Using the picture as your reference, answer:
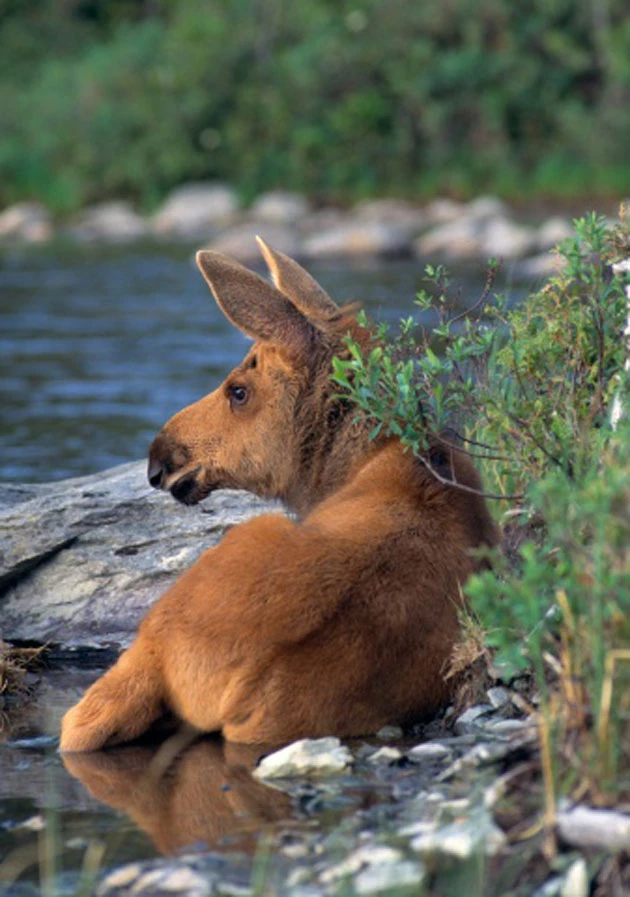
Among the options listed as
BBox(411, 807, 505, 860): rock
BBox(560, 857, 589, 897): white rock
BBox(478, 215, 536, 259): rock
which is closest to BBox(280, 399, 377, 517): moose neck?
BBox(411, 807, 505, 860): rock

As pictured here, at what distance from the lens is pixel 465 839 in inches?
180

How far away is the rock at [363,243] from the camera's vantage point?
29.0m

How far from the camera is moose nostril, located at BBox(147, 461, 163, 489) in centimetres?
727

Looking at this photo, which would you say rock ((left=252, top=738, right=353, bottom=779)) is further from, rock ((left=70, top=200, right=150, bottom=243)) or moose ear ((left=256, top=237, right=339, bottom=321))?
rock ((left=70, top=200, right=150, bottom=243))

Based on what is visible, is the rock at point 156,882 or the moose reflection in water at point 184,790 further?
the moose reflection in water at point 184,790

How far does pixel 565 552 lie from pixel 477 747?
0.69 meters

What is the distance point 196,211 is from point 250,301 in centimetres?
2914

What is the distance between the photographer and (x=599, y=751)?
14.8ft

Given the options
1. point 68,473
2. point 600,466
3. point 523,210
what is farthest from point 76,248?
point 600,466

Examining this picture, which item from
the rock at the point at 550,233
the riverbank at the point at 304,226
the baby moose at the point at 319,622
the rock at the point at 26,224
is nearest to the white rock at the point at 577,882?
the baby moose at the point at 319,622

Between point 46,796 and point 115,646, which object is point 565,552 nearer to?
point 46,796

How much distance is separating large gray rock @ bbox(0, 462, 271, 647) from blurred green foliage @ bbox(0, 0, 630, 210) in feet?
90.3

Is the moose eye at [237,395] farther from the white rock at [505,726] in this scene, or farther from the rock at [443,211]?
the rock at [443,211]

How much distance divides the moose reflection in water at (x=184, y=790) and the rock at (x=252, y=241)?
67.2 feet
